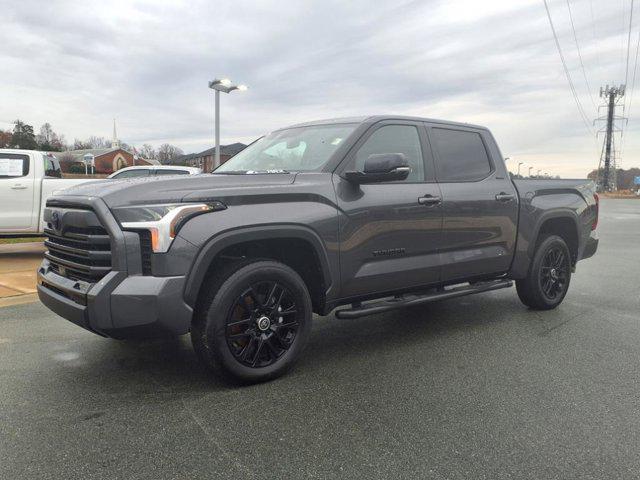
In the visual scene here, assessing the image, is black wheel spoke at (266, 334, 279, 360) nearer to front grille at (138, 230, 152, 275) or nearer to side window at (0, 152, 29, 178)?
front grille at (138, 230, 152, 275)

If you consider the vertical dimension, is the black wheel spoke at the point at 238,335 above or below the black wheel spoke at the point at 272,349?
above

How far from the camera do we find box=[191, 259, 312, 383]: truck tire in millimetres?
3344

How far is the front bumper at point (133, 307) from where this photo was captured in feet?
10.1

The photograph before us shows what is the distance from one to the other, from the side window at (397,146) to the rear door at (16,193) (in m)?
7.41

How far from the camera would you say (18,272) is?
7.75 m

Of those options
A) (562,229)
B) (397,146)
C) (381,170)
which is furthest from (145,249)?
(562,229)

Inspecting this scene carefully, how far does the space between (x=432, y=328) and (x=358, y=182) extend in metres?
1.93

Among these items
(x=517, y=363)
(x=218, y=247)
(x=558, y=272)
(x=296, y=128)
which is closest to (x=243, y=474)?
(x=218, y=247)

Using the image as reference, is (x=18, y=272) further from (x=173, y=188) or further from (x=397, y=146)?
(x=397, y=146)

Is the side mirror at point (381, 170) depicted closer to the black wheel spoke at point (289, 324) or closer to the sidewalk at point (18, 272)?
the black wheel spoke at point (289, 324)

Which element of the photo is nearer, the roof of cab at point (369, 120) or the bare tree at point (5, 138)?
the roof of cab at point (369, 120)

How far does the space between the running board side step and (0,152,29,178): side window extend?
7750 mm

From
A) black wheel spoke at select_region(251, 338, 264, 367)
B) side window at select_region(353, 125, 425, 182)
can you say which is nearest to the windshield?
side window at select_region(353, 125, 425, 182)

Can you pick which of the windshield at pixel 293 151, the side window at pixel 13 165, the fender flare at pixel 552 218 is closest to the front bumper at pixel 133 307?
the windshield at pixel 293 151
